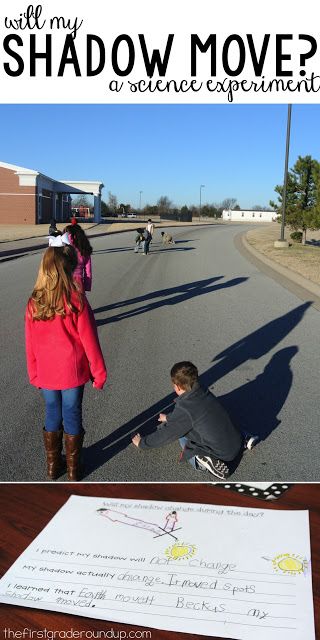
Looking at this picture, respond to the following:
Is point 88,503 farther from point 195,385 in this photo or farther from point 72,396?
point 195,385

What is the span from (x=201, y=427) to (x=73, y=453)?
0.78 meters

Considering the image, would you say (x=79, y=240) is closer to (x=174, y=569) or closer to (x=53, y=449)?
(x=53, y=449)

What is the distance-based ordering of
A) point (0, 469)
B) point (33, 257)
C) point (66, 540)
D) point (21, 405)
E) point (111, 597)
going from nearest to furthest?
1. point (111, 597)
2. point (66, 540)
3. point (0, 469)
4. point (21, 405)
5. point (33, 257)

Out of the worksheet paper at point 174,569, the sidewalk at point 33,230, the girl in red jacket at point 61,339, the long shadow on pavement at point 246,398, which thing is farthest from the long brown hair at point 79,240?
Result: the sidewalk at point 33,230

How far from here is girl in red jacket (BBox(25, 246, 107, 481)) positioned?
3254mm

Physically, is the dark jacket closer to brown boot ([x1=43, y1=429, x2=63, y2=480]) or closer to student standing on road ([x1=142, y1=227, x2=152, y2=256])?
brown boot ([x1=43, y1=429, x2=63, y2=480])

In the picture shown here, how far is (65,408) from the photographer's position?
3.44 metres

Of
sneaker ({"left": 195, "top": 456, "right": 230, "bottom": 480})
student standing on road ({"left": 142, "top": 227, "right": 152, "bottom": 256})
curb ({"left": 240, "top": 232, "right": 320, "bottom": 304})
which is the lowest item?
sneaker ({"left": 195, "top": 456, "right": 230, "bottom": 480})

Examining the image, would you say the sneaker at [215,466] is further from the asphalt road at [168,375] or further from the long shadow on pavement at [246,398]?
the long shadow on pavement at [246,398]

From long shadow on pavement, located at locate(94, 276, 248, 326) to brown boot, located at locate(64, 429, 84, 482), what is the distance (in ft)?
17.2

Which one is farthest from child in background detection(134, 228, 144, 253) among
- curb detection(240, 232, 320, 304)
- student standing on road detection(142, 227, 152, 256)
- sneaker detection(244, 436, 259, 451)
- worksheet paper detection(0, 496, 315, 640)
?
worksheet paper detection(0, 496, 315, 640)

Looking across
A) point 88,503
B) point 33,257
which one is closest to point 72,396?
point 88,503

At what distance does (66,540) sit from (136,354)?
4.92 meters

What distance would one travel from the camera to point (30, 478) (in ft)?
11.8
